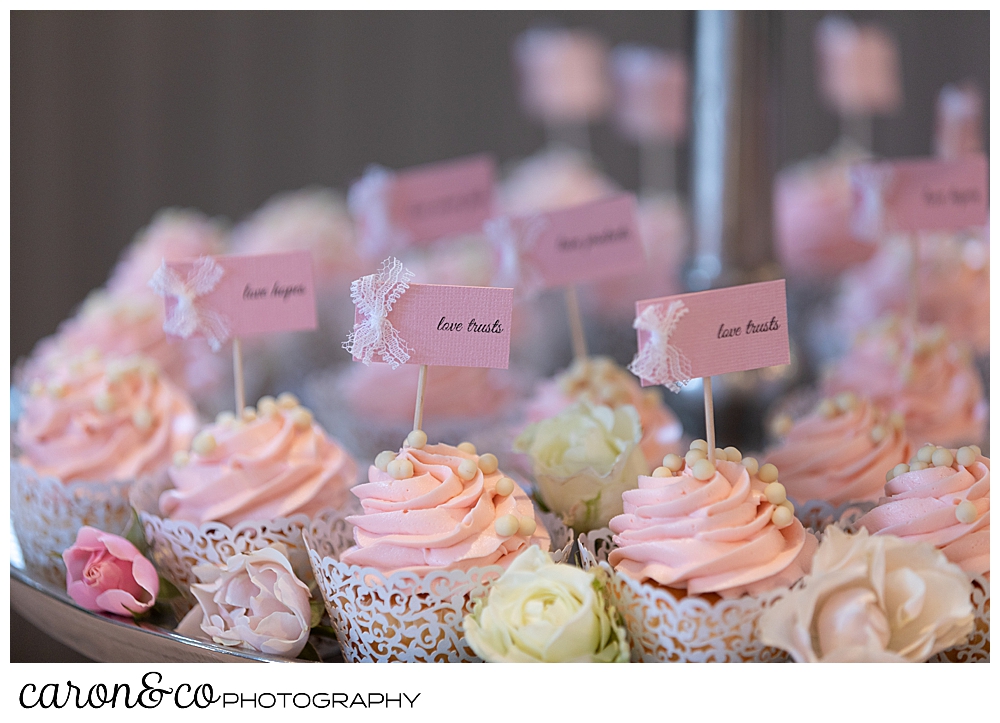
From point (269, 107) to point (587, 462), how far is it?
3764mm

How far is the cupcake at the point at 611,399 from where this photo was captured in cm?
189

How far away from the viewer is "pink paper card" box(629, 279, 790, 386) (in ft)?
4.30

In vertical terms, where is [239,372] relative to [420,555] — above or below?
above

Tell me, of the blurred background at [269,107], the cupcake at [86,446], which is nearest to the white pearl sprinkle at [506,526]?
the cupcake at [86,446]

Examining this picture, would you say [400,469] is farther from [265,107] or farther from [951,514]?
[265,107]

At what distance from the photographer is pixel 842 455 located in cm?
162

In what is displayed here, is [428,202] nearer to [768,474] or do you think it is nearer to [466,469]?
[466,469]

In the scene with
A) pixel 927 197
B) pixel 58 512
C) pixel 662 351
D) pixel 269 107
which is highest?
pixel 269 107

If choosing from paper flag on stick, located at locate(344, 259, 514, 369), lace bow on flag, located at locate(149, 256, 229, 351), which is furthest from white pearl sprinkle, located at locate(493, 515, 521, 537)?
lace bow on flag, located at locate(149, 256, 229, 351)

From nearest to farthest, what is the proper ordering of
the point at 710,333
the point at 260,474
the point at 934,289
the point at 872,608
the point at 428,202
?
the point at 872,608, the point at 710,333, the point at 260,474, the point at 428,202, the point at 934,289

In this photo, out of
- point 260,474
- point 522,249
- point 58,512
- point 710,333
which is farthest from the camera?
point 522,249

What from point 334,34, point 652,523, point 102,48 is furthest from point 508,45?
point 652,523

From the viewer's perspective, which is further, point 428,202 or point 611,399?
point 428,202

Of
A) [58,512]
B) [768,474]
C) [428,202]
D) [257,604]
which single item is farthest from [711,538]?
[428,202]
